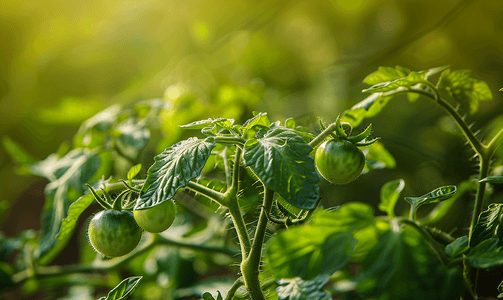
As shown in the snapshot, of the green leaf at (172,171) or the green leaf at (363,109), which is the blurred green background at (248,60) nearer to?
the green leaf at (363,109)

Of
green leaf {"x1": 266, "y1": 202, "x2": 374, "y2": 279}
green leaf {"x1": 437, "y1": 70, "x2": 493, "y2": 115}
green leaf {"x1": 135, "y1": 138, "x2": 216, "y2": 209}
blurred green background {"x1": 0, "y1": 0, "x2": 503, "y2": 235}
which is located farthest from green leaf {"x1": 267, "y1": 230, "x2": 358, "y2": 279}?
blurred green background {"x1": 0, "y1": 0, "x2": 503, "y2": 235}

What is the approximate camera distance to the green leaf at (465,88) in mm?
540

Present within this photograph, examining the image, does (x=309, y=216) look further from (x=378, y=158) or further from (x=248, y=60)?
(x=248, y=60)

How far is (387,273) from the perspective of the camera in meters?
0.32

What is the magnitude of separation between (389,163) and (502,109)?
553 millimetres

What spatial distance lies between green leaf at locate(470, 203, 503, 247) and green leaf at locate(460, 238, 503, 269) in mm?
43

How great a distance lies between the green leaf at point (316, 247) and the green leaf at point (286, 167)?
0.04 meters

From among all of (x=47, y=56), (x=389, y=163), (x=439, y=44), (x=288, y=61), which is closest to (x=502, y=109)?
(x=439, y=44)

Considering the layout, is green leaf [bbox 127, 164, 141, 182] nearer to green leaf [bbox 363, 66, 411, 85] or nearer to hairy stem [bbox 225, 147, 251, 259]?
hairy stem [bbox 225, 147, 251, 259]

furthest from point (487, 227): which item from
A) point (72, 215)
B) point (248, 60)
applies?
point (248, 60)

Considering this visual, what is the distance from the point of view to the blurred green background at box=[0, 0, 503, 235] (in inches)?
40.3

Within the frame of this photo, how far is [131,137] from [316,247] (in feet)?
1.67

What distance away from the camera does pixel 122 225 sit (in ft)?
1.31

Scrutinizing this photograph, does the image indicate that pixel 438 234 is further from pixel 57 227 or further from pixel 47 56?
pixel 47 56
